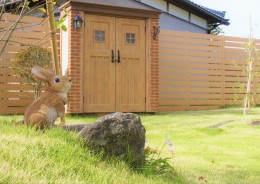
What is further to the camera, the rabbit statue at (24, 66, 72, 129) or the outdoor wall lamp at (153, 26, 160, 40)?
the outdoor wall lamp at (153, 26, 160, 40)

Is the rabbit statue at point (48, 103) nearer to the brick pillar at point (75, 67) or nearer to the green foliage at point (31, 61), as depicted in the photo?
the green foliage at point (31, 61)

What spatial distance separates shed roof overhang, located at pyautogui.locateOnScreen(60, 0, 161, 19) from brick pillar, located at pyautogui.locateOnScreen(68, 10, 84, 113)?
0.18m

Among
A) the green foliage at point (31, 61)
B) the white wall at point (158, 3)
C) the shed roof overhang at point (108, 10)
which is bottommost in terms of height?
the green foliage at point (31, 61)

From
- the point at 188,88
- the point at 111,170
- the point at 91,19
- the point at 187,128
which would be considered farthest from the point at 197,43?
the point at 111,170

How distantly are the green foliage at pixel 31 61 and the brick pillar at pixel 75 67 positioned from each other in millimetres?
610

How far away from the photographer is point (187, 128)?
23.3 ft

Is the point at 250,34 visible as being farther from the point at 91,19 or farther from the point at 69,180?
the point at 69,180

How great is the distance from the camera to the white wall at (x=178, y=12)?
15141mm

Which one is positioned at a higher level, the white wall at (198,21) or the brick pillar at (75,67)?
the white wall at (198,21)

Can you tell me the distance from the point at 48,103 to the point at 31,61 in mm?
4261

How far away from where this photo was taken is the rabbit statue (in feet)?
12.7

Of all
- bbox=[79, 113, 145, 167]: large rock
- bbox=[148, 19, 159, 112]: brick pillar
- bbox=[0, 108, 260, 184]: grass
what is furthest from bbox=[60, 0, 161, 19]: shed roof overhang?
bbox=[79, 113, 145, 167]: large rock

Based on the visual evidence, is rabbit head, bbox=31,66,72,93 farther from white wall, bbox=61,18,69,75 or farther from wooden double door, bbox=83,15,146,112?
white wall, bbox=61,18,69,75

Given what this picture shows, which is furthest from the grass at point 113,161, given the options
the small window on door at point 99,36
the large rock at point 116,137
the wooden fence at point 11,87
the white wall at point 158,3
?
the white wall at point 158,3
